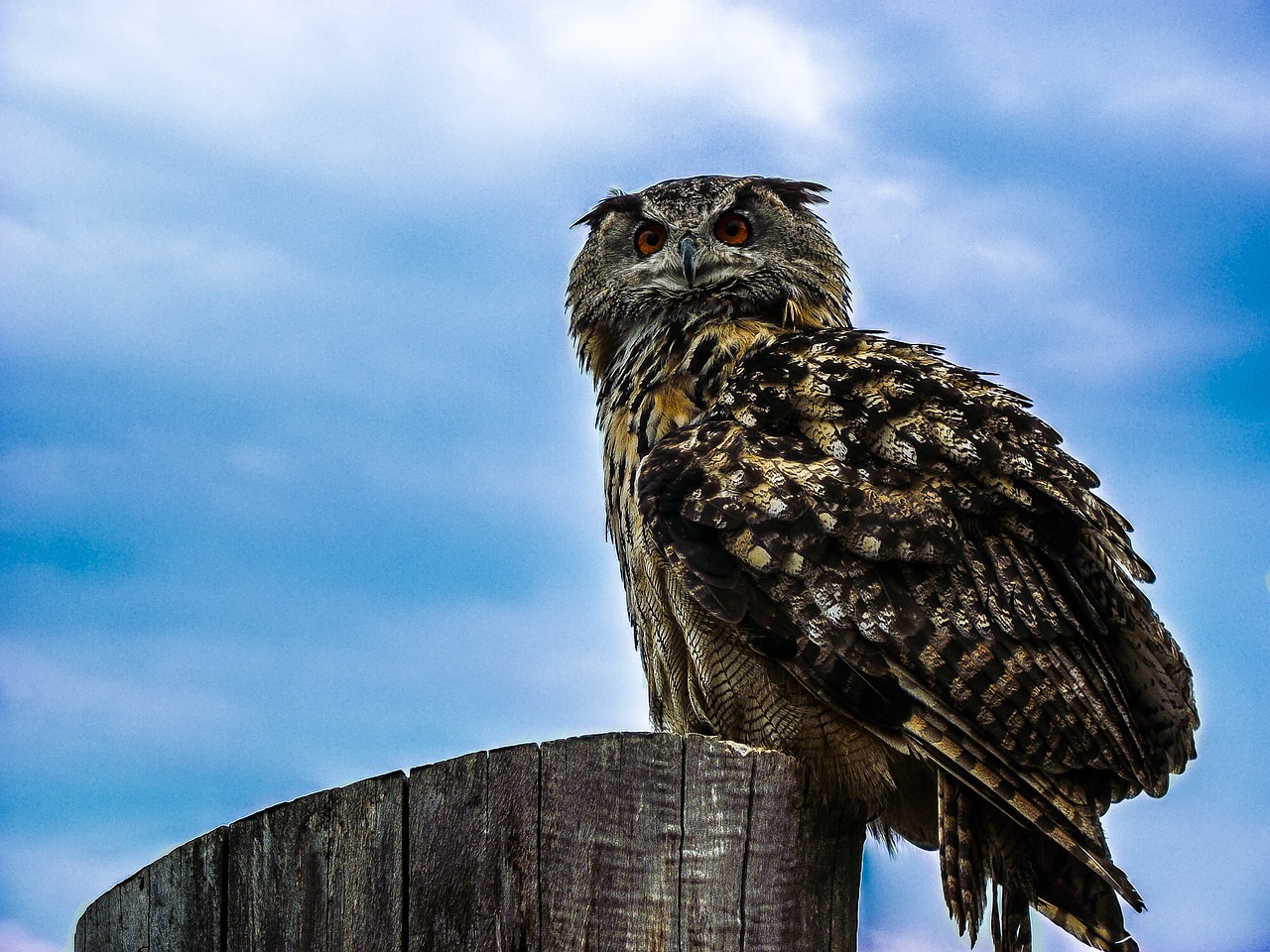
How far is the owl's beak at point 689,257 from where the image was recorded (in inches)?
160

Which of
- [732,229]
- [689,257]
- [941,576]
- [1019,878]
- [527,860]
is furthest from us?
[732,229]

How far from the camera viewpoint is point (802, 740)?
2.89 metres

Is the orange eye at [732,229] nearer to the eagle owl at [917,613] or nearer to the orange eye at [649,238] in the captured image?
the orange eye at [649,238]

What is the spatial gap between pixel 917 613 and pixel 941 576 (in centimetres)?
14

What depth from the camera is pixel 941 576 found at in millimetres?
2951

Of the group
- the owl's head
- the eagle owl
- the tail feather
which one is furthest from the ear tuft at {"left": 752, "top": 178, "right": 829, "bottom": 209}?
the tail feather

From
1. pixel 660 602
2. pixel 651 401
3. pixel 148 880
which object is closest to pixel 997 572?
pixel 660 602

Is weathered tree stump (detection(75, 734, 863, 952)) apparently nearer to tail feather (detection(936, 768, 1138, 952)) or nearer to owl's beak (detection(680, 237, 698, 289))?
tail feather (detection(936, 768, 1138, 952))

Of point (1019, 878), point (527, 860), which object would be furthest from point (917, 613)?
point (527, 860)

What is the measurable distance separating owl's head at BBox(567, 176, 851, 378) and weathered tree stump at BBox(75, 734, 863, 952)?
2086mm

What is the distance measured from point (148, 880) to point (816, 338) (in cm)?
217

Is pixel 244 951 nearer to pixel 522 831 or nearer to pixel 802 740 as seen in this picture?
pixel 522 831

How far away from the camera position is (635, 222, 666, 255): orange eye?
4289 millimetres

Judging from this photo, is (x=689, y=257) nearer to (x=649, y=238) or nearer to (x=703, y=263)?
(x=703, y=263)
